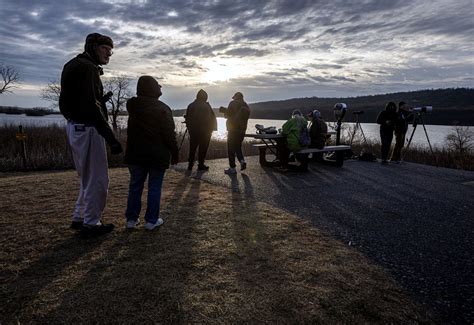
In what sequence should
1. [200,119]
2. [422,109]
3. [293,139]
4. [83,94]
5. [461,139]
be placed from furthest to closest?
[461,139]
[422,109]
[293,139]
[200,119]
[83,94]

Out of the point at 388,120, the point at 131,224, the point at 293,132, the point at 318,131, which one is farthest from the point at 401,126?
the point at 131,224

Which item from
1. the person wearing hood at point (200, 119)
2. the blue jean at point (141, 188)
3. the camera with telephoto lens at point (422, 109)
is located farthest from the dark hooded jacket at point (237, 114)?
the camera with telephoto lens at point (422, 109)

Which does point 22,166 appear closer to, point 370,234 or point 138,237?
point 138,237

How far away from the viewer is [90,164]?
318 cm

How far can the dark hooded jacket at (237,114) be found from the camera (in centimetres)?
730

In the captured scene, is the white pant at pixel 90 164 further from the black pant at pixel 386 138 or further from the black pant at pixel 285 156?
the black pant at pixel 386 138

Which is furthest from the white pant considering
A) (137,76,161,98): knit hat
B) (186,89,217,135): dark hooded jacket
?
(186,89,217,135): dark hooded jacket

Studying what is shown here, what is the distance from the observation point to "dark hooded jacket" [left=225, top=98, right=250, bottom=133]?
7.30m

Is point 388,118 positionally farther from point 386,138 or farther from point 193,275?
point 193,275

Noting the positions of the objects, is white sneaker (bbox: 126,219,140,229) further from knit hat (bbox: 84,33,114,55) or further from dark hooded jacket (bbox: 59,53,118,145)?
knit hat (bbox: 84,33,114,55)

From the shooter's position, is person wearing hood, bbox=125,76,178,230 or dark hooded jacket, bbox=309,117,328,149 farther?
dark hooded jacket, bbox=309,117,328,149

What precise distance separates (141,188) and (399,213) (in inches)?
142

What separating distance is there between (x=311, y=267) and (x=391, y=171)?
6298 millimetres

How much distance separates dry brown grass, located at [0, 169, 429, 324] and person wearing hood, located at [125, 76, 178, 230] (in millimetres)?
665
